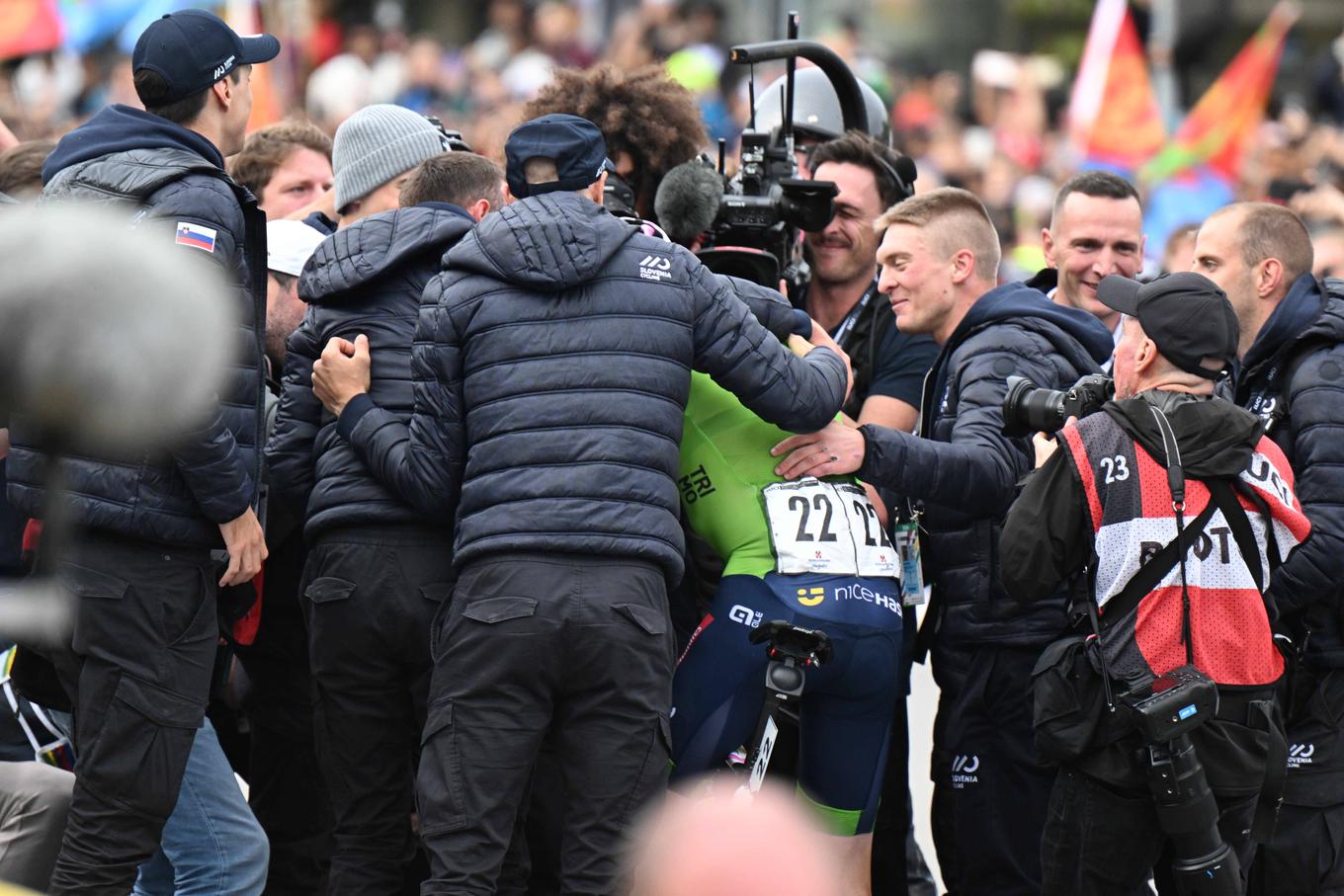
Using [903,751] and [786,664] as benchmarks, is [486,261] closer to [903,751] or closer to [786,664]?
[786,664]

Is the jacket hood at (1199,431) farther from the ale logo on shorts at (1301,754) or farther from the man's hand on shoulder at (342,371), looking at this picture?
the man's hand on shoulder at (342,371)

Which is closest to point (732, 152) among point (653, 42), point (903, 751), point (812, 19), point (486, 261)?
point (653, 42)

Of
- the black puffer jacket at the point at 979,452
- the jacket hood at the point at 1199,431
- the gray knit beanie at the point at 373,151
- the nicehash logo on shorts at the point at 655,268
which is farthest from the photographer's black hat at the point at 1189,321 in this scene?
the gray knit beanie at the point at 373,151

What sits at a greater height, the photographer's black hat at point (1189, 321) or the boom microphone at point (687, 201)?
the boom microphone at point (687, 201)

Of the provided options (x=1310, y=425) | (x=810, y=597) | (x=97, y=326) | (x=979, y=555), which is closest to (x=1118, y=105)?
(x=1310, y=425)

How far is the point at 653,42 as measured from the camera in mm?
17016

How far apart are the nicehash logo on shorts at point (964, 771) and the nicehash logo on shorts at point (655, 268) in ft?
5.58

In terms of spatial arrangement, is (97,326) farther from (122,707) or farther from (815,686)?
(815,686)

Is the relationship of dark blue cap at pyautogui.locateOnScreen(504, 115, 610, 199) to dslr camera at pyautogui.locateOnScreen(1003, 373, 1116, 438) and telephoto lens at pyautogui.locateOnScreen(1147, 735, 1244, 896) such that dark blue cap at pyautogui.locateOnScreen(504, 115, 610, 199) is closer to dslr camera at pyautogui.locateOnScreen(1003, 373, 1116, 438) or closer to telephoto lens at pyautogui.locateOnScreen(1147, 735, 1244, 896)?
dslr camera at pyautogui.locateOnScreen(1003, 373, 1116, 438)

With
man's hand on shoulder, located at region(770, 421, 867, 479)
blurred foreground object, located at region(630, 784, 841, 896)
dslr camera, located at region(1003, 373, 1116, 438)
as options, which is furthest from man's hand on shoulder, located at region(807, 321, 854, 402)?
blurred foreground object, located at region(630, 784, 841, 896)

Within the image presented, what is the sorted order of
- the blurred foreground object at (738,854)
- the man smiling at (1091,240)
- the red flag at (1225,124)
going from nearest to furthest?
the blurred foreground object at (738,854), the man smiling at (1091,240), the red flag at (1225,124)

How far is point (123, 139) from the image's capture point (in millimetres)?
4145

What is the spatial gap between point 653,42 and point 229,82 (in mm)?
13056

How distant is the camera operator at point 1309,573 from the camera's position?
14.9 ft
